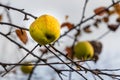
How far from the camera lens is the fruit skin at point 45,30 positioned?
5.54ft

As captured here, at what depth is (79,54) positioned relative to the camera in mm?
3566

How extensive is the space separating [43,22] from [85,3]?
41.0 inches

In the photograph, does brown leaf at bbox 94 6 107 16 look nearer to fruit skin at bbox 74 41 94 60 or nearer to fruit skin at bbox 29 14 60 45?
fruit skin at bbox 74 41 94 60

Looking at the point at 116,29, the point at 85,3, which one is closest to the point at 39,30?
the point at 85,3

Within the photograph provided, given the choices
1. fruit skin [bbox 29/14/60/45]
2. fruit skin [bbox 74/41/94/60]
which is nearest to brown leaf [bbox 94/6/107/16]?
fruit skin [bbox 74/41/94/60]

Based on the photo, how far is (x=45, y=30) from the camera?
1698 millimetres

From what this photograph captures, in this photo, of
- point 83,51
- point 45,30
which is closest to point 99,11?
point 83,51

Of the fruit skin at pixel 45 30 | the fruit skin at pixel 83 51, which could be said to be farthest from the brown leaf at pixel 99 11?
the fruit skin at pixel 45 30

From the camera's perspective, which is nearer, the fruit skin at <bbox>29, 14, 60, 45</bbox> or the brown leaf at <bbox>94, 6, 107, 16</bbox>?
the fruit skin at <bbox>29, 14, 60, 45</bbox>

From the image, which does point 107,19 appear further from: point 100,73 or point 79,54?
point 100,73

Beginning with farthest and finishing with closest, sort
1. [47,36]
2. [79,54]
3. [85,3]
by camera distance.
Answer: [79,54] < [85,3] < [47,36]

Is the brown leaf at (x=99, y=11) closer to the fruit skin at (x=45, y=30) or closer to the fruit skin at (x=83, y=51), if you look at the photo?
the fruit skin at (x=83, y=51)

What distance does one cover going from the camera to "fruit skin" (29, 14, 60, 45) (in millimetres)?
1689

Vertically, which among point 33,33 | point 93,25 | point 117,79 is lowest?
point 117,79
